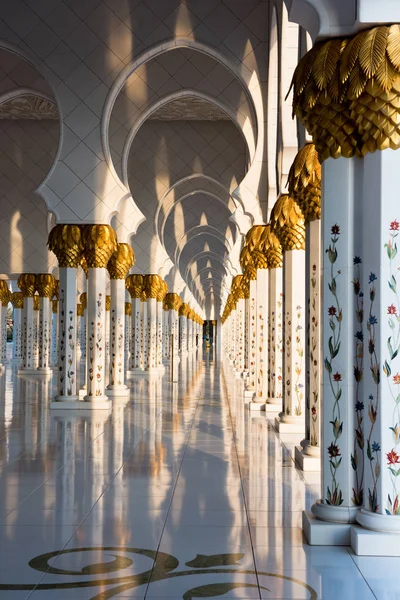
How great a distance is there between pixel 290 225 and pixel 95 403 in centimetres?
394

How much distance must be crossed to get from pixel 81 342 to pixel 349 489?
1293 inches

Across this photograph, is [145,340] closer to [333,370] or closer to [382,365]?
[333,370]

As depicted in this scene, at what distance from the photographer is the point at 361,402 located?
11.8 ft

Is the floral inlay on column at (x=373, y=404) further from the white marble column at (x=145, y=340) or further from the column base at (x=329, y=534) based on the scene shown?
the white marble column at (x=145, y=340)

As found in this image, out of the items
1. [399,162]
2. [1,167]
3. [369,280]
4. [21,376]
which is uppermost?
[1,167]

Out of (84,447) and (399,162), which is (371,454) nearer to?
(399,162)

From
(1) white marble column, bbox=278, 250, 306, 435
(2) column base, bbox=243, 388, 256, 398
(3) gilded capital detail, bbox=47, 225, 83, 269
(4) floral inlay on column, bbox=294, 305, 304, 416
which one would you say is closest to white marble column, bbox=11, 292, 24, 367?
(2) column base, bbox=243, 388, 256, 398

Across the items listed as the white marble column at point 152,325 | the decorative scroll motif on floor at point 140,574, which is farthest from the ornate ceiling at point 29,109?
the decorative scroll motif on floor at point 140,574

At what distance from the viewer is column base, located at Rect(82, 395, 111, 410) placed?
9.66m

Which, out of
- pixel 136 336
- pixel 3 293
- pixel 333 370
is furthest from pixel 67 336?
pixel 3 293

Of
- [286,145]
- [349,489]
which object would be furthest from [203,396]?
[349,489]

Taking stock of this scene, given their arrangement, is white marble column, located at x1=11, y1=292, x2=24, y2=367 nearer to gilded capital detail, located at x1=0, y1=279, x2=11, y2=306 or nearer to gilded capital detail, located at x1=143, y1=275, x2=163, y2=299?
gilded capital detail, located at x1=0, y1=279, x2=11, y2=306

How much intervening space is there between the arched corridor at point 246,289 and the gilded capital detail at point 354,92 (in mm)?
11

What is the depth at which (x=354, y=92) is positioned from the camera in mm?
3480
